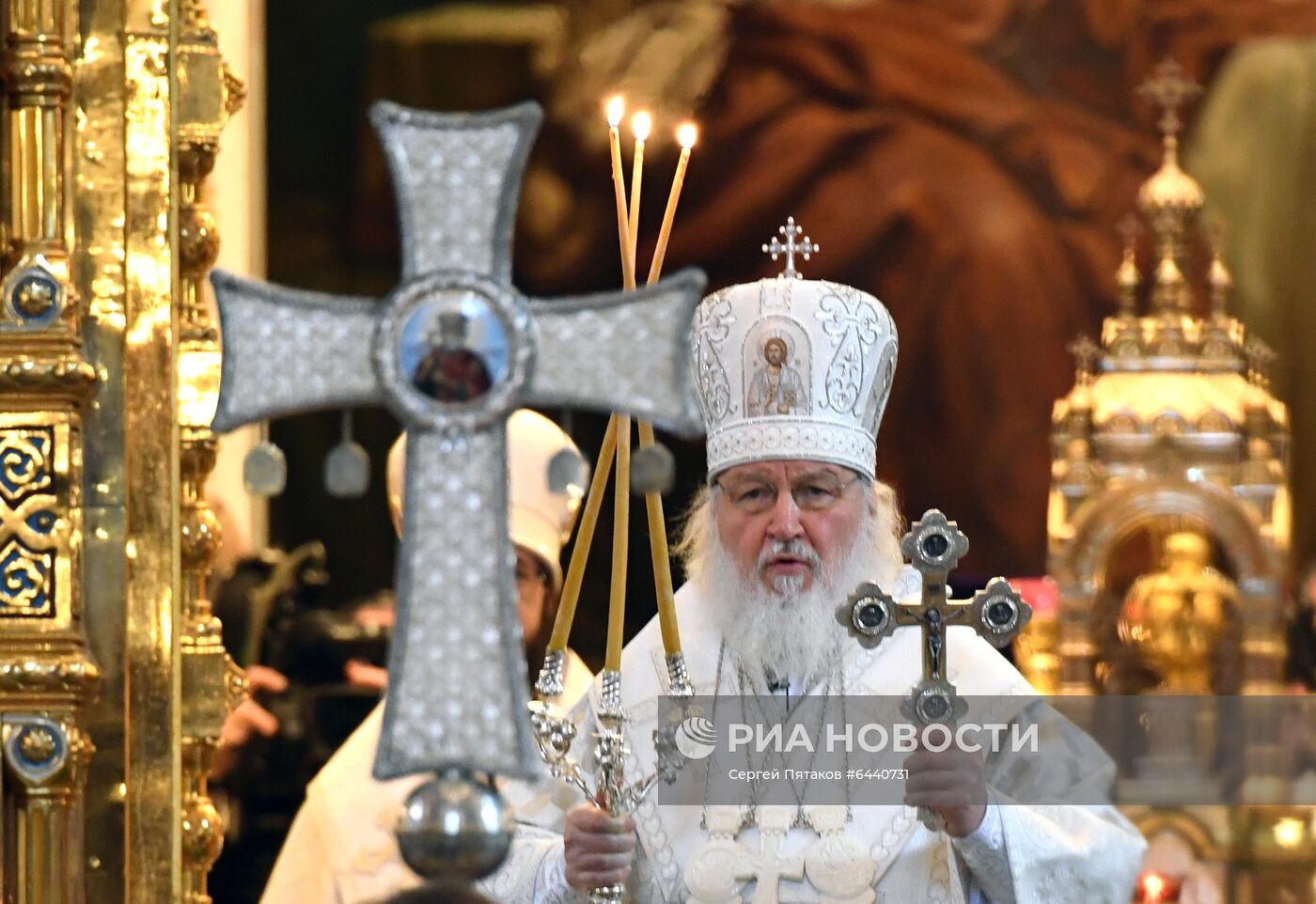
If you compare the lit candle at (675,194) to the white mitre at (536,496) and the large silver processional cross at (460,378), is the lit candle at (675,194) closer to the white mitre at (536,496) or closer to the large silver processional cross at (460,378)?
the large silver processional cross at (460,378)

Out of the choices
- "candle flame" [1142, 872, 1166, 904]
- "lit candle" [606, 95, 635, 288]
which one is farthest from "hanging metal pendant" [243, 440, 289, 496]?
"candle flame" [1142, 872, 1166, 904]

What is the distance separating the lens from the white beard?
523cm

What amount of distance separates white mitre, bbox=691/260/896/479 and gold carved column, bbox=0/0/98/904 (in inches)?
49.3

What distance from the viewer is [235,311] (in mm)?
3607

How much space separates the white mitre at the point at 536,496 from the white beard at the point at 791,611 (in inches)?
45.3

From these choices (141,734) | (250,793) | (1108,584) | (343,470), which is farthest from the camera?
(1108,584)

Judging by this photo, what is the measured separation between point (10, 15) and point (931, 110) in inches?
263

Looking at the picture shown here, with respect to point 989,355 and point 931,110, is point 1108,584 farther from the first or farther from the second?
point 931,110

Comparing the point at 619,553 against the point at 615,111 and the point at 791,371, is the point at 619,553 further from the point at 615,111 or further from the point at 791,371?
the point at 791,371

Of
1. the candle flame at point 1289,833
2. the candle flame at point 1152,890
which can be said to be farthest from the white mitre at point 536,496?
the candle flame at point 1289,833

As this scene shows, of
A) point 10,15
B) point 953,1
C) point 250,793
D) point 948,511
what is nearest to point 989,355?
point 948,511

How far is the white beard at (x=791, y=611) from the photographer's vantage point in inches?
206

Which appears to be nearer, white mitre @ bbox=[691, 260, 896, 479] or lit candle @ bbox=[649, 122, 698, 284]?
lit candle @ bbox=[649, 122, 698, 284]

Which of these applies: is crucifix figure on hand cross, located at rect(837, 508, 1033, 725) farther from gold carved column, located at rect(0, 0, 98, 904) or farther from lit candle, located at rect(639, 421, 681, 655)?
gold carved column, located at rect(0, 0, 98, 904)
